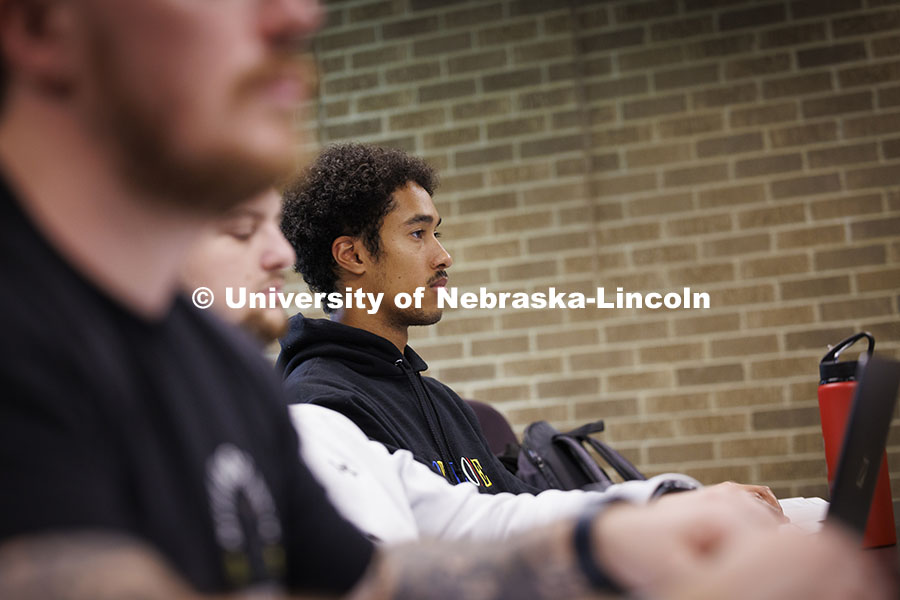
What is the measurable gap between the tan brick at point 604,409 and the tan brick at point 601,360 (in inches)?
5.9

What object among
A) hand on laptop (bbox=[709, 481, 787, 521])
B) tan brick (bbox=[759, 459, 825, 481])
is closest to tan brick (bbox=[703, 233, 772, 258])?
tan brick (bbox=[759, 459, 825, 481])

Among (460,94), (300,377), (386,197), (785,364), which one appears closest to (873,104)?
(785,364)

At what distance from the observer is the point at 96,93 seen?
583 mm

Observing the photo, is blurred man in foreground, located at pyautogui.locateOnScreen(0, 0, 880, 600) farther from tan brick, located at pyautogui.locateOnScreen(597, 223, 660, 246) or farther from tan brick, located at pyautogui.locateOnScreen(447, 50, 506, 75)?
tan brick, located at pyautogui.locateOnScreen(447, 50, 506, 75)

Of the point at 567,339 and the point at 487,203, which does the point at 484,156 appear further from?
the point at 567,339

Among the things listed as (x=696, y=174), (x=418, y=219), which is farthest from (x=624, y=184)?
(x=418, y=219)

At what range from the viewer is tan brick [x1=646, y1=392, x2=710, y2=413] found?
13.3 ft

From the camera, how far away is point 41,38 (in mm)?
580

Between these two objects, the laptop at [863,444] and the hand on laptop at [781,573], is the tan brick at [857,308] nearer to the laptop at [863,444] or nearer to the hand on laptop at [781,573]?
the laptop at [863,444]

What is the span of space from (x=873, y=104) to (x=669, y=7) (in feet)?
3.12

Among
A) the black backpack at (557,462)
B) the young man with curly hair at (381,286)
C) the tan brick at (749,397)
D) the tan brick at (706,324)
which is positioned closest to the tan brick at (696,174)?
the tan brick at (706,324)

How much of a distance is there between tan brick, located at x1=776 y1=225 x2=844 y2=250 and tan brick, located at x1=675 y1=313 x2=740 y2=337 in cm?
36

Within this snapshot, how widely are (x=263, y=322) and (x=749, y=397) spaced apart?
3013 millimetres

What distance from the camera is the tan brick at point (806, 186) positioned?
4.01 meters
